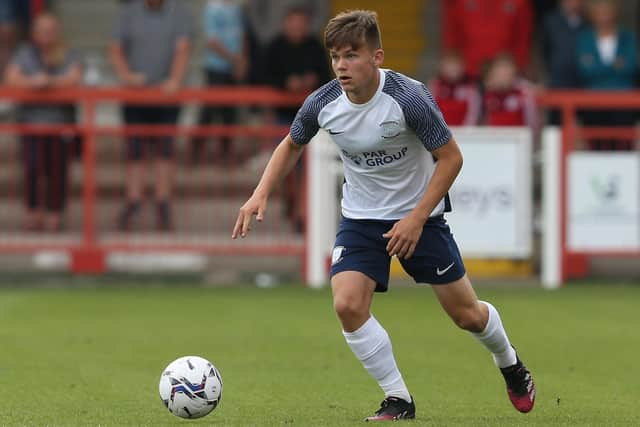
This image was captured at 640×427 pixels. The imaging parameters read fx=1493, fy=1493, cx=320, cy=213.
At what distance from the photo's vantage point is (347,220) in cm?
701

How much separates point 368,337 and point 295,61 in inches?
310

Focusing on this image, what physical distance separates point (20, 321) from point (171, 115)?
3550mm

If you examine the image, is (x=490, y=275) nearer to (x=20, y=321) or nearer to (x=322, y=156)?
(x=322, y=156)

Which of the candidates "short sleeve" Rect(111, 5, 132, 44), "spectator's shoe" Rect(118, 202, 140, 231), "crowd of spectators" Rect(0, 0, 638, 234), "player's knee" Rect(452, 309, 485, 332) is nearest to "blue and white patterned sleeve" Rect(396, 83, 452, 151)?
"player's knee" Rect(452, 309, 485, 332)

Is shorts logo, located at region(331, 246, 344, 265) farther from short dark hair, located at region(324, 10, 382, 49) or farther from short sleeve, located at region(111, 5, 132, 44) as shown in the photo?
short sleeve, located at region(111, 5, 132, 44)

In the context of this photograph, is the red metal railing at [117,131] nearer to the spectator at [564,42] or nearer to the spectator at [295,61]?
the spectator at [295,61]

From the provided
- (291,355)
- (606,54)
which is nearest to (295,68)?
(606,54)

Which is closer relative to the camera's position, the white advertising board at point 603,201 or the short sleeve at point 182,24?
the white advertising board at point 603,201

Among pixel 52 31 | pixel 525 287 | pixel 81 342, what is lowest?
pixel 525 287

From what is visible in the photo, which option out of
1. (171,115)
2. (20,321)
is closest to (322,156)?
(171,115)

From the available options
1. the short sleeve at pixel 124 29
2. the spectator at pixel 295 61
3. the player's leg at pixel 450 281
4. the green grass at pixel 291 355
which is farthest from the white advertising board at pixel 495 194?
the player's leg at pixel 450 281

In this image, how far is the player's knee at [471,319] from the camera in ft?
22.6

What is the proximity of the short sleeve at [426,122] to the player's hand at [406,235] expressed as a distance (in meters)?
0.34

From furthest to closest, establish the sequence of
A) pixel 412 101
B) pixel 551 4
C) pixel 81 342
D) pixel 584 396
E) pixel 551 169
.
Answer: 1. pixel 551 4
2. pixel 551 169
3. pixel 81 342
4. pixel 584 396
5. pixel 412 101
